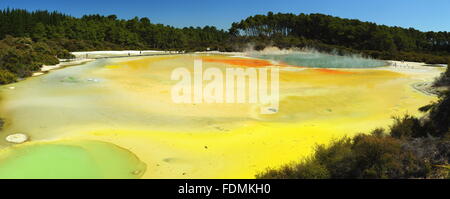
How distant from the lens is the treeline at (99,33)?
181ft

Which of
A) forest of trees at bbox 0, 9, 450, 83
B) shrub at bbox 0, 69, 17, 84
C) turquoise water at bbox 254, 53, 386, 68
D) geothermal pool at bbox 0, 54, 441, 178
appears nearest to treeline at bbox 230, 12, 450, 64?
forest of trees at bbox 0, 9, 450, 83

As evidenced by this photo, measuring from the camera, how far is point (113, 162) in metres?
7.68

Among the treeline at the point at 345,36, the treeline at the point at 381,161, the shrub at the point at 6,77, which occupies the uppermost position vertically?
the treeline at the point at 345,36

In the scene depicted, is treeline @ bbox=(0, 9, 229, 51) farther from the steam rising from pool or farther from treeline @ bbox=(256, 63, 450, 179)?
treeline @ bbox=(256, 63, 450, 179)

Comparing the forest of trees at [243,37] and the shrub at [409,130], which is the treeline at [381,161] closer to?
the shrub at [409,130]

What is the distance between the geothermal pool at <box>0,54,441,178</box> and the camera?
7.48 metres

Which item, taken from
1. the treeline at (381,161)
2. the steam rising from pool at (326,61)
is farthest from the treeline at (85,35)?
the treeline at (381,161)

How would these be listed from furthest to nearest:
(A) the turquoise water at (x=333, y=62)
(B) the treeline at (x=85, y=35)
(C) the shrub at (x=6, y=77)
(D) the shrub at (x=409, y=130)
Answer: (B) the treeline at (x=85, y=35) → (A) the turquoise water at (x=333, y=62) → (C) the shrub at (x=6, y=77) → (D) the shrub at (x=409, y=130)

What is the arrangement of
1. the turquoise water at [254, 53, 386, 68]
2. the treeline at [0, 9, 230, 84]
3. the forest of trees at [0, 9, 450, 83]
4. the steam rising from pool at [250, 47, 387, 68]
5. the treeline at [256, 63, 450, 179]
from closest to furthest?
the treeline at [256, 63, 450, 179] → the turquoise water at [254, 53, 386, 68] → the steam rising from pool at [250, 47, 387, 68] → the treeline at [0, 9, 230, 84] → the forest of trees at [0, 9, 450, 83]

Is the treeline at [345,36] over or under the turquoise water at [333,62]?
over

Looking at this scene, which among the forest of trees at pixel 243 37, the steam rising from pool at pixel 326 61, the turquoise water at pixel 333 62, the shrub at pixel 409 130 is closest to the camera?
the shrub at pixel 409 130

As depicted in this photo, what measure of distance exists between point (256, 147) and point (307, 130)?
2397mm

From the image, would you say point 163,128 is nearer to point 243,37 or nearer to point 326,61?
point 326,61
